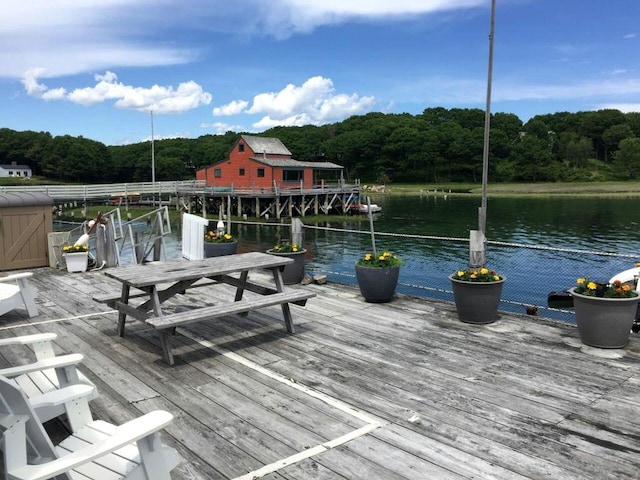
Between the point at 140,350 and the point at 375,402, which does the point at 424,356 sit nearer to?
the point at 375,402

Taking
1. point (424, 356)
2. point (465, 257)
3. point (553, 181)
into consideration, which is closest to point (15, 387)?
point (424, 356)

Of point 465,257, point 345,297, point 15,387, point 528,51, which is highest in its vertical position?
point 528,51

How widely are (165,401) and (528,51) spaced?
262 ft

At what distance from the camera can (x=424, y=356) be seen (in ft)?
17.3

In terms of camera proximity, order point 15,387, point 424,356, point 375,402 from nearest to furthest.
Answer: point 15,387
point 375,402
point 424,356

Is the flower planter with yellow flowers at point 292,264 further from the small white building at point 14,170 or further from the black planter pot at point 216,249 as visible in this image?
the small white building at point 14,170

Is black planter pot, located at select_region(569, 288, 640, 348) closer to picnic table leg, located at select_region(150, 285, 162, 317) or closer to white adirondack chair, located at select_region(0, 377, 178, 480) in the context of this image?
picnic table leg, located at select_region(150, 285, 162, 317)

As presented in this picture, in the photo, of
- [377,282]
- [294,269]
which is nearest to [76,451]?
[377,282]

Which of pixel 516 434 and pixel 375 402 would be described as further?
pixel 375 402

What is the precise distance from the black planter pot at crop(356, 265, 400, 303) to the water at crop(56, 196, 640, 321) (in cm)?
49

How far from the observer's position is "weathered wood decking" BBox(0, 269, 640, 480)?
3.33 meters

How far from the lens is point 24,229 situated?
10203mm

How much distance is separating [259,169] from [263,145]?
4.64 metres

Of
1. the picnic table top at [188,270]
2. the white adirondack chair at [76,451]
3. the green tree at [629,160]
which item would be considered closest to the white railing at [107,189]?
the picnic table top at [188,270]
